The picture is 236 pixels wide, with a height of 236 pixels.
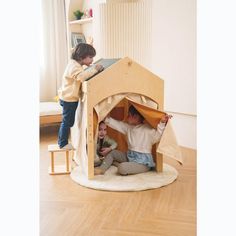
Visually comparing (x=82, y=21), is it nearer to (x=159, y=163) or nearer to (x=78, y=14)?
(x=78, y=14)

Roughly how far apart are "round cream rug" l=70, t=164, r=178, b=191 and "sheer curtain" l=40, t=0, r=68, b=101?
3.28 metres

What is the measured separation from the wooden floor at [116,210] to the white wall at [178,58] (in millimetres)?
1270

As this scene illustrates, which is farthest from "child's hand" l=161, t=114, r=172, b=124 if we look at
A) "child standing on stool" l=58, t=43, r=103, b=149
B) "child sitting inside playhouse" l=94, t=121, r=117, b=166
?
"child standing on stool" l=58, t=43, r=103, b=149

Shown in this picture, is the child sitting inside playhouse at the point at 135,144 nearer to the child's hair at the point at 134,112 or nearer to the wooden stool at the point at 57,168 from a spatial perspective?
the child's hair at the point at 134,112

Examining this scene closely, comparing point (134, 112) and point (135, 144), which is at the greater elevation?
point (134, 112)

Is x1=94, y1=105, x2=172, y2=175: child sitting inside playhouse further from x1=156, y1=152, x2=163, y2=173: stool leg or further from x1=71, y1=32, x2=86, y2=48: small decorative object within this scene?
x1=71, y1=32, x2=86, y2=48: small decorative object

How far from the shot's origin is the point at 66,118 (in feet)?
12.2

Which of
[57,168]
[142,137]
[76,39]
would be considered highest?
[76,39]

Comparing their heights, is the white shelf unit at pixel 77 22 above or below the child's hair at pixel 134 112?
above

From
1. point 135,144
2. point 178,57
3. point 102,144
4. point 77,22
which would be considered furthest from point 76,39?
point 135,144

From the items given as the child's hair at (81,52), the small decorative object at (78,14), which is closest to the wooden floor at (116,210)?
the child's hair at (81,52)

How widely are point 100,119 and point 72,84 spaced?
465mm

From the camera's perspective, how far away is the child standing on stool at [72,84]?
11.5 ft
